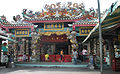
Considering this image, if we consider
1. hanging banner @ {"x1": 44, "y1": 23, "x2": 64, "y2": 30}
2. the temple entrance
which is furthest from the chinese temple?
the temple entrance

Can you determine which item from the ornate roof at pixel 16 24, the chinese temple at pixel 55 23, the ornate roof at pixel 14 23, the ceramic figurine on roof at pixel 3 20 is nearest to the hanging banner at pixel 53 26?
the chinese temple at pixel 55 23

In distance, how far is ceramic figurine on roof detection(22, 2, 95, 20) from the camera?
14.9 m

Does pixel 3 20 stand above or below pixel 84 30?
above

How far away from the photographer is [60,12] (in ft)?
49.6

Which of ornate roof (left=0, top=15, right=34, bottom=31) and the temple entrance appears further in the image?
the temple entrance

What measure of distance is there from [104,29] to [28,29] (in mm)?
10008

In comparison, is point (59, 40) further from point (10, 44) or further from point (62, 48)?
point (10, 44)

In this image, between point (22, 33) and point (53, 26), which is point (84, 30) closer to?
point (53, 26)

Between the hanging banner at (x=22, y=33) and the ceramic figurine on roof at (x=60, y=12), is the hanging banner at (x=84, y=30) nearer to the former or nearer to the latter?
the ceramic figurine on roof at (x=60, y=12)

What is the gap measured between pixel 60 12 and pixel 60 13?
0.13 metres

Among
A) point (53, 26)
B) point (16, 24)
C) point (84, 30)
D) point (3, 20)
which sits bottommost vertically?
point (84, 30)

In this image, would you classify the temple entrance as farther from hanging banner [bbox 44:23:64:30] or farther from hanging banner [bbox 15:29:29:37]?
hanging banner [bbox 15:29:29:37]

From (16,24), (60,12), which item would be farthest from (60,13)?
(16,24)

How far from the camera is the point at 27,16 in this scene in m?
15.4
